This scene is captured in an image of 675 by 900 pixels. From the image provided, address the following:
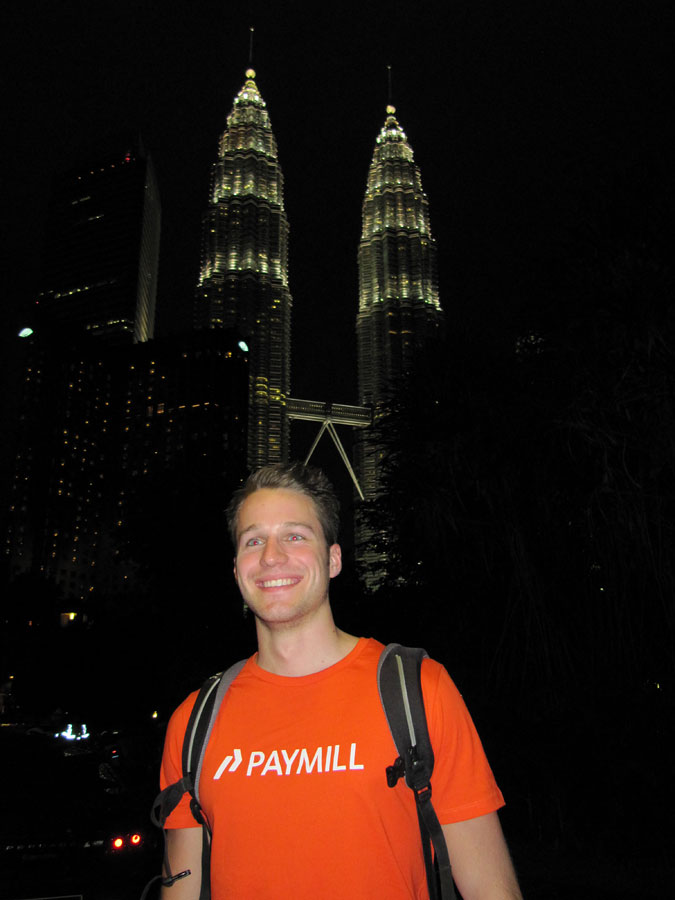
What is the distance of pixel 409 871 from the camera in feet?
7.10

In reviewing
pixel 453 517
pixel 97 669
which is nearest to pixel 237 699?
pixel 453 517

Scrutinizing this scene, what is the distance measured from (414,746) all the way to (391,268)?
418 feet

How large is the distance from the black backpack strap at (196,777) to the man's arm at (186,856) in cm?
2

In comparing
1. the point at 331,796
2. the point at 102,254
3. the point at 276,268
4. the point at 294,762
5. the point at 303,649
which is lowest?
the point at 331,796

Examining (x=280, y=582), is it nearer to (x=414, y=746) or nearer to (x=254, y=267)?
(x=414, y=746)

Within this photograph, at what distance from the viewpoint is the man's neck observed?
2490 mm

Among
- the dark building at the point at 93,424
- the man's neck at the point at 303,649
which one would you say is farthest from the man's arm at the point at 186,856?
the dark building at the point at 93,424

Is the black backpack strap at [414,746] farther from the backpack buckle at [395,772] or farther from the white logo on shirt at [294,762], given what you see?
the white logo on shirt at [294,762]

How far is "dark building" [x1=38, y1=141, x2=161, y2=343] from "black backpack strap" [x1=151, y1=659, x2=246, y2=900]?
181 metres

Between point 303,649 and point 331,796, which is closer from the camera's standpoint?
point 331,796

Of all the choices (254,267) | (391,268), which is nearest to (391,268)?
(391,268)

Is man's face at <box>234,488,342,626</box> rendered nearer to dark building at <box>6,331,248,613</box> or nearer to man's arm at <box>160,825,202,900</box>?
man's arm at <box>160,825,202,900</box>

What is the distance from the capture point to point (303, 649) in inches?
98.3

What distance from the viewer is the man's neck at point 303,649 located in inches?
98.0
